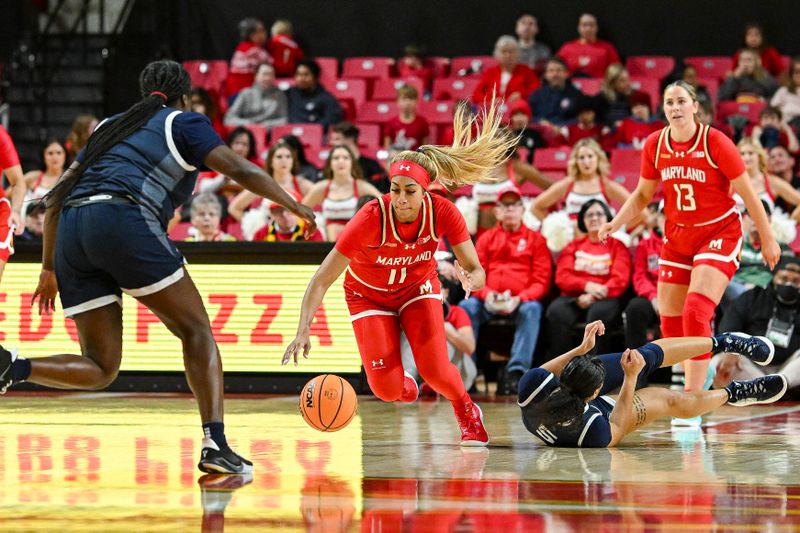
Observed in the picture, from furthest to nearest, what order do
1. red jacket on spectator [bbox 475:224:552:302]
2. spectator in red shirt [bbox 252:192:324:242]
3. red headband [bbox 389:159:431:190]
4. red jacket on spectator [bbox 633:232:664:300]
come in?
spectator in red shirt [bbox 252:192:324:242] → red jacket on spectator [bbox 475:224:552:302] → red jacket on spectator [bbox 633:232:664:300] → red headband [bbox 389:159:431:190]

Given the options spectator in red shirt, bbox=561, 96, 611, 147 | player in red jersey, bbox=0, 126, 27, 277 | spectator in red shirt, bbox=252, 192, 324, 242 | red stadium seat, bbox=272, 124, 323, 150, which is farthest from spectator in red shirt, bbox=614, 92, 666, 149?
player in red jersey, bbox=0, 126, 27, 277

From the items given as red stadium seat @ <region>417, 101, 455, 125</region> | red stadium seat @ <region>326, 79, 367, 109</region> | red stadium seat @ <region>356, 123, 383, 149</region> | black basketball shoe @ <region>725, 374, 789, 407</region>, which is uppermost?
red stadium seat @ <region>326, 79, 367, 109</region>

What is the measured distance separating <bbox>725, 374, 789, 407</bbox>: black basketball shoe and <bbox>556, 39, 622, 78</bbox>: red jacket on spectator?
919 centimetres

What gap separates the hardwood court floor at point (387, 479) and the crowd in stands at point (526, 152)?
2.02 m

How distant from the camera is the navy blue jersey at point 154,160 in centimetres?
598

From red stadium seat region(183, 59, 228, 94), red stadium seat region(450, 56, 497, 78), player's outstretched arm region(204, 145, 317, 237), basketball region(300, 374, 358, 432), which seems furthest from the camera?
red stadium seat region(183, 59, 228, 94)

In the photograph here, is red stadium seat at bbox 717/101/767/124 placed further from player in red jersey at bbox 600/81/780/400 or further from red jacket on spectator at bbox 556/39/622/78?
player in red jersey at bbox 600/81/780/400

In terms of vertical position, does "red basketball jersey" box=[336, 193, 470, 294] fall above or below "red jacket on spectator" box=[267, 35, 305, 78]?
below

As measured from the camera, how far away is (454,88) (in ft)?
55.4

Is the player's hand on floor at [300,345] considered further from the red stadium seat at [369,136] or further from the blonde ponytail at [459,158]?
the red stadium seat at [369,136]

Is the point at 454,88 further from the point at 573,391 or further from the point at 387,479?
the point at 387,479

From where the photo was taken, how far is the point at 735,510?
5137 millimetres

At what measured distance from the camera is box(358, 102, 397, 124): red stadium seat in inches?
651

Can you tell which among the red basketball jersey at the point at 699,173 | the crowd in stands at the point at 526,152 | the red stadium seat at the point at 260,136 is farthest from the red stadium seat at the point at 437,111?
the red basketball jersey at the point at 699,173
